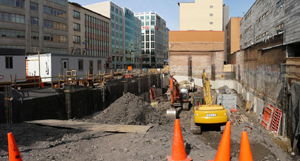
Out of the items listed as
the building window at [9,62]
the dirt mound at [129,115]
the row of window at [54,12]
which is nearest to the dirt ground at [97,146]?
the dirt mound at [129,115]

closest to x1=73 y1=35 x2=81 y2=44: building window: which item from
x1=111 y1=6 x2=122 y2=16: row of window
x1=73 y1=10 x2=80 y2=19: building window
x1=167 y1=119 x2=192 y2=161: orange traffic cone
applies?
x1=73 y1=10 x2=80 y2=19: building window

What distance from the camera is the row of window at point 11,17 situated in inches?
1517

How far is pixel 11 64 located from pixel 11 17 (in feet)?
88.3

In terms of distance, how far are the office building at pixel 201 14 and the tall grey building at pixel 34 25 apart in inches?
1362

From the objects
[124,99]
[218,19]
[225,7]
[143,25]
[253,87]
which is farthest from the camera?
[143,25]

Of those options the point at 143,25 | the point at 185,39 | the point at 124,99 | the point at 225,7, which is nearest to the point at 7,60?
the point at 124,99

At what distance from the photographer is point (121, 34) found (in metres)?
80.8

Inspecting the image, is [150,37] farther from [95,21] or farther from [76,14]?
[76,14]

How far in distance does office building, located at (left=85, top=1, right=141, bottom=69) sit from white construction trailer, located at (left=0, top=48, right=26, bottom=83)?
2124 inches

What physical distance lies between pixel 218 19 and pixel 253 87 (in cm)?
4859

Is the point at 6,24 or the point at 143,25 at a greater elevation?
the point at 143,25

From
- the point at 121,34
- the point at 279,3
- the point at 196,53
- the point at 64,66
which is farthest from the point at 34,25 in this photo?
the point at 279,3

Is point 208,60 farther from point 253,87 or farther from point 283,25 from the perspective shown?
point 283,25

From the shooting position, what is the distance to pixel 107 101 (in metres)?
20.0
